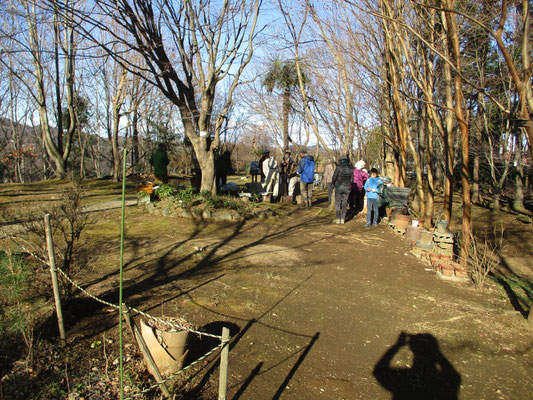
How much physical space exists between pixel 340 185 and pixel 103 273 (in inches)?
271

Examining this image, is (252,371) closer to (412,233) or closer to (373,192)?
(412,233)

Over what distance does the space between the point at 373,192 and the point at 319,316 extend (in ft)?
19.9

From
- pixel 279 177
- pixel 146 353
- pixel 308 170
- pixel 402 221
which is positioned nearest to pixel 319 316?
pixel 146 353

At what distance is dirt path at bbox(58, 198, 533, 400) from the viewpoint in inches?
137

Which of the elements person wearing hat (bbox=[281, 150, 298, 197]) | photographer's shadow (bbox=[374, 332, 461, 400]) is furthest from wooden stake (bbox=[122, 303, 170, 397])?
person wearing hat (bbox=[281, 150, 298, 197])

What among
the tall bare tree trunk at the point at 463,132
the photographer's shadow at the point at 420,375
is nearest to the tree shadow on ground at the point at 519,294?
the tall bare tree trunk at the point at 463,132

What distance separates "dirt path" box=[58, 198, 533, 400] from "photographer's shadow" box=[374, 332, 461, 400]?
0.01m

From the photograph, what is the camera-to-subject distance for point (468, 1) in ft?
25.1

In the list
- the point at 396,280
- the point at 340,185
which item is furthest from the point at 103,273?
the point at 340,185

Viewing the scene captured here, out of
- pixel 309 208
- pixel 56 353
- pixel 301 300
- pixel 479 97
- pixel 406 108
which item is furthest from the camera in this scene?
pixel 479 97

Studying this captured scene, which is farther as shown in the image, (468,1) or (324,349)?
(468,1)

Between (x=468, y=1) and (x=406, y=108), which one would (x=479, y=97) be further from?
(x=468, y=1)

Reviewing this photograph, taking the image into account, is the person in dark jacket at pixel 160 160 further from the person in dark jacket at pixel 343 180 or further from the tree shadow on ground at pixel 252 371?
the tree shadow on ground at pixel 252 371

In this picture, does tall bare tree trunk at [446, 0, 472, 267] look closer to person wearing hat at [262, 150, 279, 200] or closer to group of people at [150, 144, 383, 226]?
group of people at [150, 144, 383, 226]
